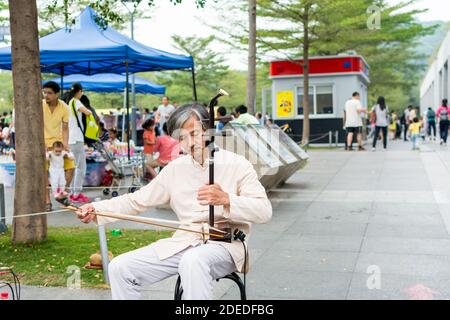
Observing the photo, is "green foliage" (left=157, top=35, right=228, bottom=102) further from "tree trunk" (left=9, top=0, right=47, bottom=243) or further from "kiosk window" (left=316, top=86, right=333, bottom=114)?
"tree trunk" (left=9, top=0, right=47, bottom=243)

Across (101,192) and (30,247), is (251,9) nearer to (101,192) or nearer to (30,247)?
(101,192)

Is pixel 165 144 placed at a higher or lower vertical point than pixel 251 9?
lower

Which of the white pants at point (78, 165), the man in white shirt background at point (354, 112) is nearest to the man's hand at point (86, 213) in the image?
the white pants at point (78, 165)

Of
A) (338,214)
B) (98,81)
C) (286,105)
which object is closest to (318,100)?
(286,105)

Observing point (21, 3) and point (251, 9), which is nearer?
point (21, 3)

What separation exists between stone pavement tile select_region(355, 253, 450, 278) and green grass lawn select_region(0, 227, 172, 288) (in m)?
2.32

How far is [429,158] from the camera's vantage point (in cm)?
1577

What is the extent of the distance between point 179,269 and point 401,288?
237 centimetres

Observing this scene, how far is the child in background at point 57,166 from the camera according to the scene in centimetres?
872

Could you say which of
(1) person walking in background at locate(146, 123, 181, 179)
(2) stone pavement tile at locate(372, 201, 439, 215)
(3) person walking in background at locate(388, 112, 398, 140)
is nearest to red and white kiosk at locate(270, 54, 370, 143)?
(3) person walking in background at locate(388, 112, 398, 140)
